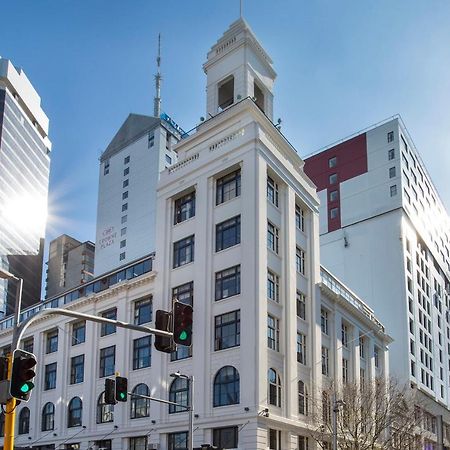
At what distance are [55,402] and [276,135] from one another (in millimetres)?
29050

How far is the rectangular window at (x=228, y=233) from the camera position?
152ft

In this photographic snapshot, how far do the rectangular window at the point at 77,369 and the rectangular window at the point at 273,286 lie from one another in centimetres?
1925

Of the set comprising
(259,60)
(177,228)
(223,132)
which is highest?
(259,60)

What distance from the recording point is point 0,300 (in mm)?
125875

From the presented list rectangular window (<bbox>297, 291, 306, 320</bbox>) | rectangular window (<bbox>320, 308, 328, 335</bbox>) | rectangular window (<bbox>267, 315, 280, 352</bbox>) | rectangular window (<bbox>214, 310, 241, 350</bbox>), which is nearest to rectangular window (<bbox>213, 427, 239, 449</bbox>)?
rectangular window (<bbox>214, 310, 241, 350</bbox>)

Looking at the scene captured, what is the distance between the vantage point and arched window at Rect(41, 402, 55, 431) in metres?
56.5

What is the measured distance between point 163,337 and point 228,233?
3028 cm

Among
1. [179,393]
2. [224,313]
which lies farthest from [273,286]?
[179,393]

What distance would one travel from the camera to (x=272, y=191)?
49.7 m

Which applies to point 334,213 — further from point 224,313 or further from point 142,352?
point 224,313

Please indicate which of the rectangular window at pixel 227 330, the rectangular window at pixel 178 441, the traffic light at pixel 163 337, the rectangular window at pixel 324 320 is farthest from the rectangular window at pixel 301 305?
the traffic light at pixel 163 337

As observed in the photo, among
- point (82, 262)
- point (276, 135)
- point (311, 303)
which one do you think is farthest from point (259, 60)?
point (82, 262)

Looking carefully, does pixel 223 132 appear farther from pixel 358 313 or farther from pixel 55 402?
pixel 55 402

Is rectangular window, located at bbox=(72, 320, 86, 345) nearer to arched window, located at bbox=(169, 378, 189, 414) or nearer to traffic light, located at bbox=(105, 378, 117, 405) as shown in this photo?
arched window, located at bbox=(169, 378, 189, 414)
